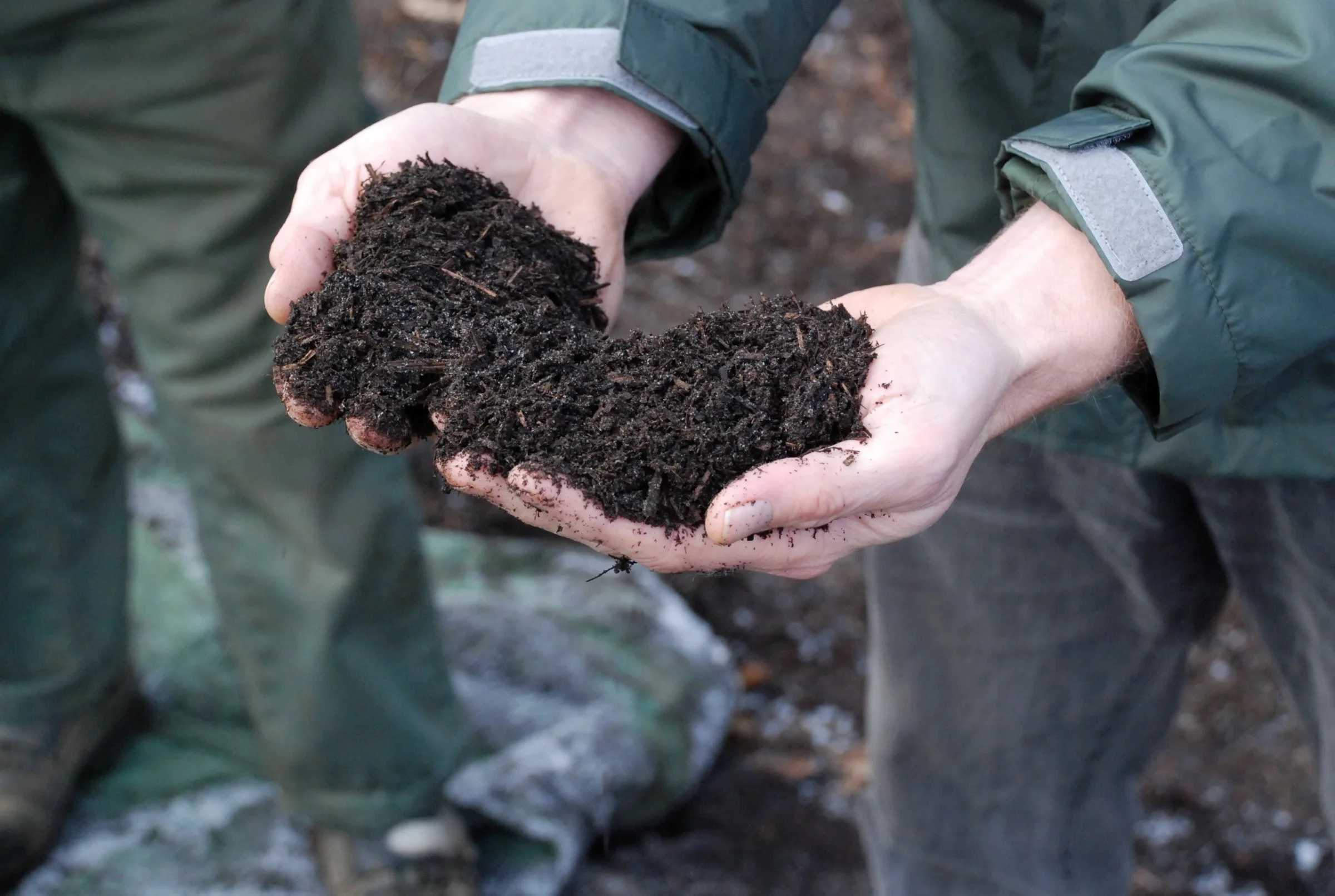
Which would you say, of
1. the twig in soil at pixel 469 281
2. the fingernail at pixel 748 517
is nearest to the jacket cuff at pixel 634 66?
the twig in soil at pixel 469 281

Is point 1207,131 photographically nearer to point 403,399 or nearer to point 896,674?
point 403,399

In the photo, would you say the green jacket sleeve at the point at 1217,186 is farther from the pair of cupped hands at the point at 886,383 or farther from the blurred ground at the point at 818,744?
the blurred ground at the point at 818,744

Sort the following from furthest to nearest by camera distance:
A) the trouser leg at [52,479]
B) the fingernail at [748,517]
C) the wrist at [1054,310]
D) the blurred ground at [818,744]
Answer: the blurred ground at [818,744] → the trouser leg at [52,479] → the wrist at [1054,310] → the fingernail at [748,517]

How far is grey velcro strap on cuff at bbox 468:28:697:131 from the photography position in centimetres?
150

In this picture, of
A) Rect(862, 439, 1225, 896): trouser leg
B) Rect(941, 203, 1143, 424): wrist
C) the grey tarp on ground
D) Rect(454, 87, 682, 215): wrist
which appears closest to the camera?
Rect(941, 203, 1143, 424): wrist

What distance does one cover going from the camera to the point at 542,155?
1.59m

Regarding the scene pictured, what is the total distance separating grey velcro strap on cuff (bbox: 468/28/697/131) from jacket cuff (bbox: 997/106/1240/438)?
1.72 ft

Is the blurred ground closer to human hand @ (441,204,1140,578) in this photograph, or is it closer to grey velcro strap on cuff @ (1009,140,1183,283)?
human hand @ (441,204,1140,578)

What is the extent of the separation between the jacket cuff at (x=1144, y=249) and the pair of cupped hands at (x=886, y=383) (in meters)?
0.07

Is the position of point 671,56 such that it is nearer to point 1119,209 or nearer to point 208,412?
point 1119,209

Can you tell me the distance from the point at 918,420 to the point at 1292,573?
2.47 ft

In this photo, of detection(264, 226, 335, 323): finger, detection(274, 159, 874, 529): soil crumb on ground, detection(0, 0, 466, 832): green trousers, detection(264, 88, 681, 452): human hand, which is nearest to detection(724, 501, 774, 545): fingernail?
detection(274, 159, 874, 529): soil crumb on ground

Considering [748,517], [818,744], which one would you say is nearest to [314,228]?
[748,517]

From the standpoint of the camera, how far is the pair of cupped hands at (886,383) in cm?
117
